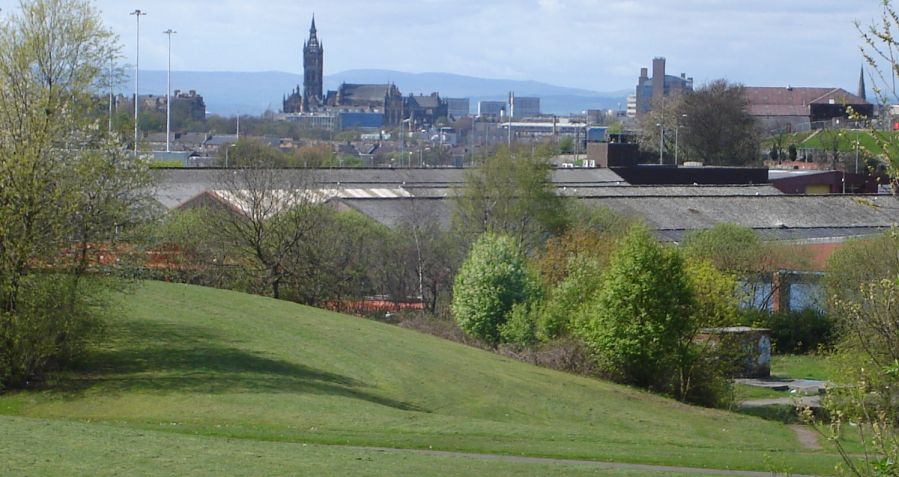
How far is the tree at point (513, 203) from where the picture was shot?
221ft

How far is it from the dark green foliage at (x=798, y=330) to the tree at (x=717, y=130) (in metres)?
76.9

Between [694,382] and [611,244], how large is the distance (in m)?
16.3

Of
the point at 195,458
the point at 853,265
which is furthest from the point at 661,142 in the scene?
the point at 195,458

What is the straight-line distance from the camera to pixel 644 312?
129ft

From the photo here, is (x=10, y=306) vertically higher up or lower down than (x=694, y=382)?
higher up

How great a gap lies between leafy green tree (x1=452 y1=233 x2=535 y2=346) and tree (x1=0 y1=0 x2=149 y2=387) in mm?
20851

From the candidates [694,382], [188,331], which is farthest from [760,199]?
[188,331]

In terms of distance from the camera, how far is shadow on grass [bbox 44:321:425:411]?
28.2 meters

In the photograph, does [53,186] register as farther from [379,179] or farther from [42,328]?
[379,179]

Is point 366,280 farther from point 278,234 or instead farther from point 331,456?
point 331,456

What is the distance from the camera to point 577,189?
8556cm

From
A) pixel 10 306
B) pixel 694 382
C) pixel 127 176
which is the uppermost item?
pixel 127 176

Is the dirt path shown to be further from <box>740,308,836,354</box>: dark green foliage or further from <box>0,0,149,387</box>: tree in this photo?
<box>740,308,836,354</box>: dark green foliage

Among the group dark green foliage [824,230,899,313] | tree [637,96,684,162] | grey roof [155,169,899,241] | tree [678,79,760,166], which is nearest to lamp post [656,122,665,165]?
tree [637,96,684,162]
